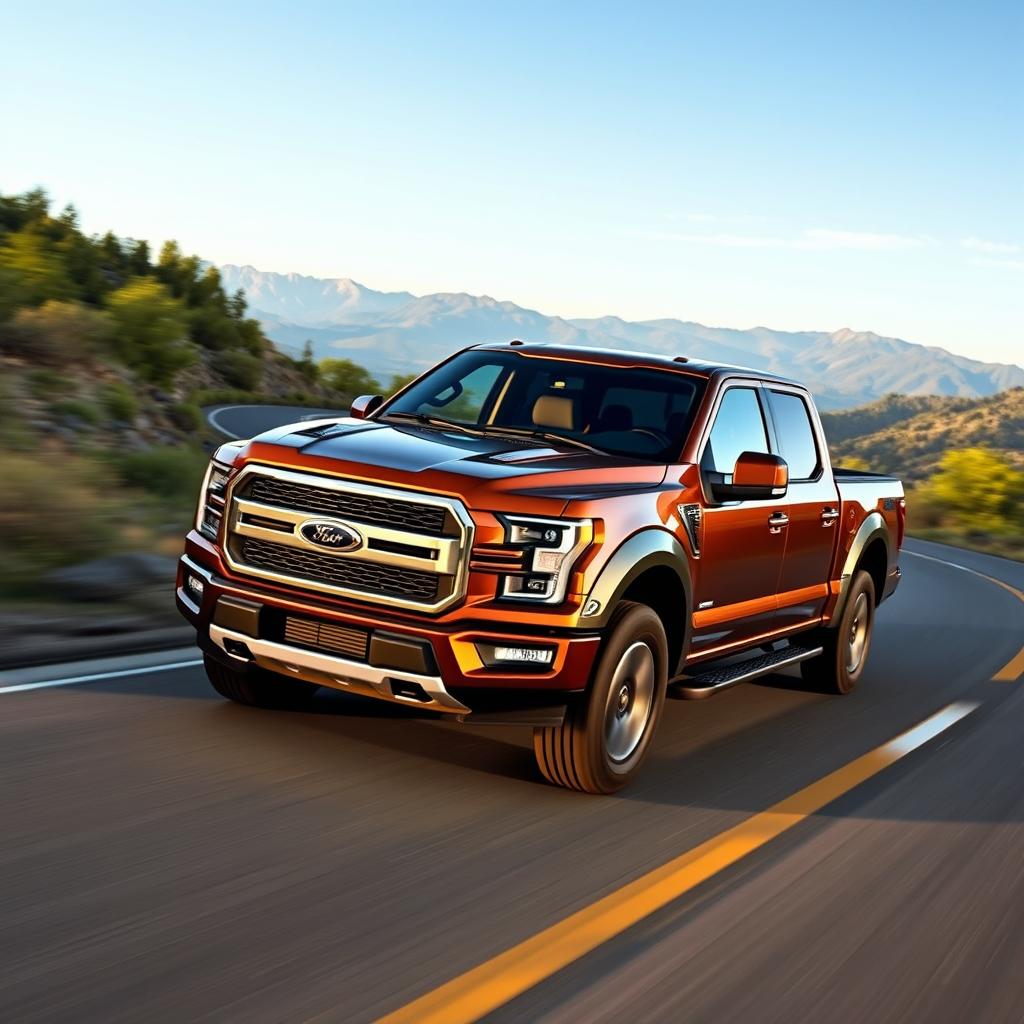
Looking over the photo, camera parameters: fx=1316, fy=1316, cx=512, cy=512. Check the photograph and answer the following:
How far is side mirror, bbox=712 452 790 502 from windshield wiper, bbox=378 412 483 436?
1.19m

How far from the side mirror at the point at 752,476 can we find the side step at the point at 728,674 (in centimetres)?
87

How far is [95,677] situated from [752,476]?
137 inches

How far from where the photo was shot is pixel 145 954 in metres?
3.57

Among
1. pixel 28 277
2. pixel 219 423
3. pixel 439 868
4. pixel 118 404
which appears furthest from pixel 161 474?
pixel 219 423

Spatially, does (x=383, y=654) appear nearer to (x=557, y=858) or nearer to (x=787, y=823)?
(x=557, y=858)

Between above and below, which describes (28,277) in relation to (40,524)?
above

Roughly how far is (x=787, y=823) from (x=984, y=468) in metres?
36.4

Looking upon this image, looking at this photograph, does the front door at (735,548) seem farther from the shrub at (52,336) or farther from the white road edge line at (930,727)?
the shrub at (52,336)

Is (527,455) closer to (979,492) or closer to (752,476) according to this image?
(752,476)

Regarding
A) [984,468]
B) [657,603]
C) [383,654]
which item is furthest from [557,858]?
[984,468]

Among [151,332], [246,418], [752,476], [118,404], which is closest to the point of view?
[752,476]

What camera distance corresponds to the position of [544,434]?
20.4 ft

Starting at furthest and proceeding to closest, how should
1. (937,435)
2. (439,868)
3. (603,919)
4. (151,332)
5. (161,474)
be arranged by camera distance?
(937,435) < (151,332) < (161,474) < (439,868) < (603,919)

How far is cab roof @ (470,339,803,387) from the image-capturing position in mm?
6613
